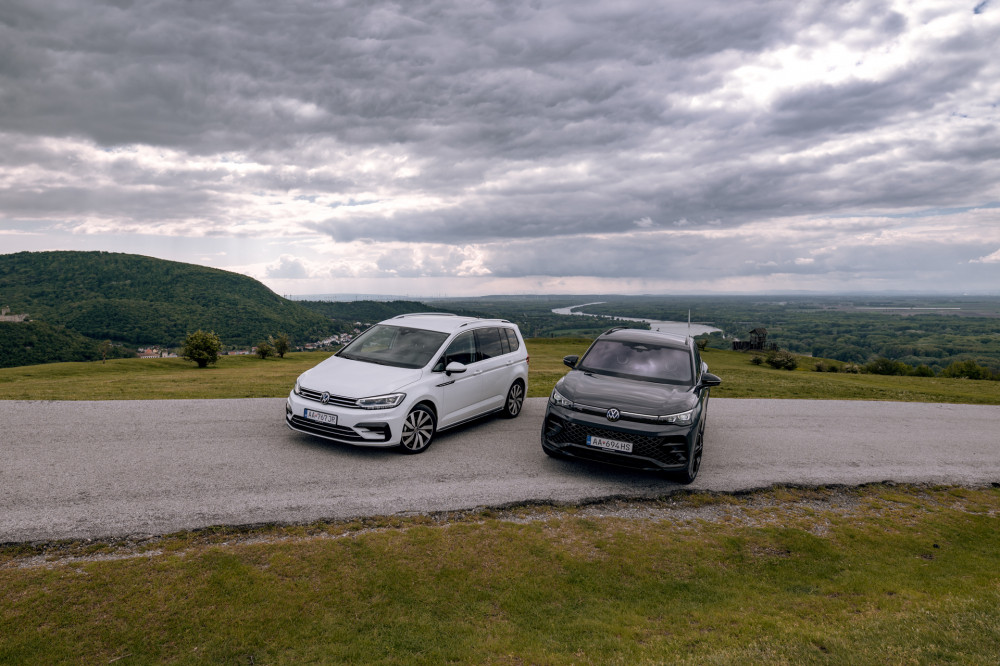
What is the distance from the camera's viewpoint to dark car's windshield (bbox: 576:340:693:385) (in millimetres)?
8078

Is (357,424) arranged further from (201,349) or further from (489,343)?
(201,349)

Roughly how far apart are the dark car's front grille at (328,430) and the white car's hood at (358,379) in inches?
19.1

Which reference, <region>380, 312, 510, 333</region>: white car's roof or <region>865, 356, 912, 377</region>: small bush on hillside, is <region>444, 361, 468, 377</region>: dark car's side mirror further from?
<region>865, 356, 912, 377</region>: small bush on hillside

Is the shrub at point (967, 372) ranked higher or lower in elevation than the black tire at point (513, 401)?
lower

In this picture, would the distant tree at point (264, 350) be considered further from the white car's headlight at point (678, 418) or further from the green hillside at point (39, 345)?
the white car's headlight at point (678, 418)

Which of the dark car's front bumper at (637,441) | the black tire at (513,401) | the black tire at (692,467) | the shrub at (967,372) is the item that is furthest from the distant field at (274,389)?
the shrub at (967,372)

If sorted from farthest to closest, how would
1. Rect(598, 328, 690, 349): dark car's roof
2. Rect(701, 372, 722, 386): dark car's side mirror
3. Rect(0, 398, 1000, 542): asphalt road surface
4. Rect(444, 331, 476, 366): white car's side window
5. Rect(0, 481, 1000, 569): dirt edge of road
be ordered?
Rect(598, 328, 690, 349): dark car's roof → Rect(444, 331, 476, 366): white car's side window → Rect(701, 372, 722, 386): dark car's side mirror → Rect(0, 398, 1000, 542): asphalt road surface → Rect(0, 481, 1000, 569): dirt edge of road

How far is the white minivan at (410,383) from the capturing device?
7383 millimetres

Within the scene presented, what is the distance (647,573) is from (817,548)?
2128mm

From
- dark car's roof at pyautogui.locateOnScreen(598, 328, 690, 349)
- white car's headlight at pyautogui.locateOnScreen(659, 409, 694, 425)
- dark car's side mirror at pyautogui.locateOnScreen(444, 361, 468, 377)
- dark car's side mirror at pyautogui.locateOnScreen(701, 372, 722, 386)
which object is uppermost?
dark car's roof at pyautogui.locateOnScreen(598, 328, 690, 349)

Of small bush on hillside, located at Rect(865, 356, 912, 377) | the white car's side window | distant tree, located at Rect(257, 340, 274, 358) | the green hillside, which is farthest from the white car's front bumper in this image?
the green hillside

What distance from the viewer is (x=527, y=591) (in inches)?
169

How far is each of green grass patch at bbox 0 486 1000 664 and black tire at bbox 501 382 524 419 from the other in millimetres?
4378

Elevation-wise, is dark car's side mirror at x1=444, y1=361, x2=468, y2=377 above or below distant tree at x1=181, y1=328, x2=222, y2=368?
above
